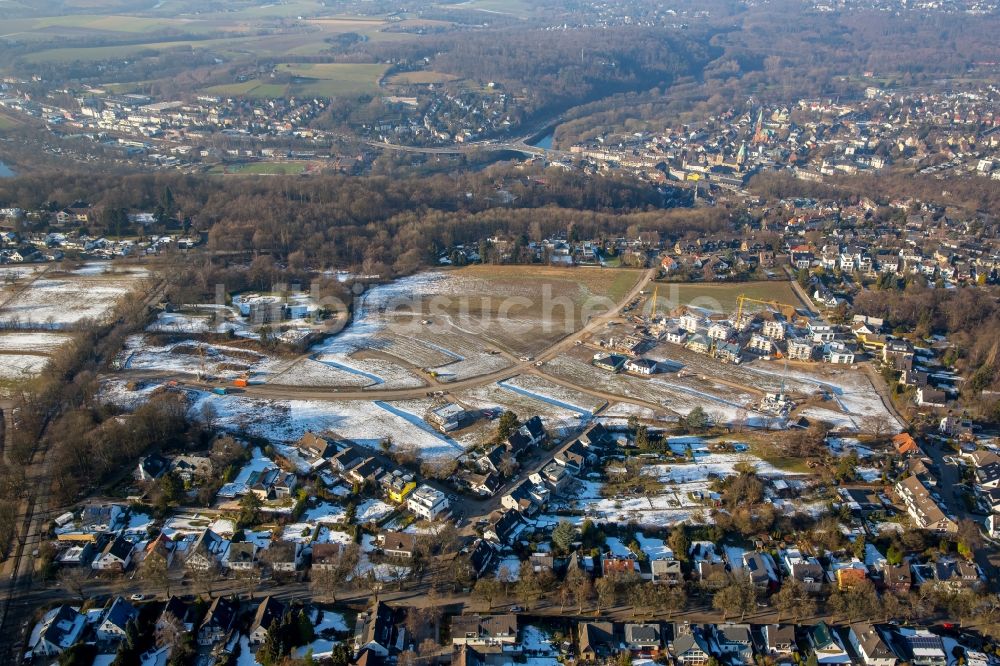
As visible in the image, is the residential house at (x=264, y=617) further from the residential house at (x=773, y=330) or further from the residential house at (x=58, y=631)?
the residential house at (x=773, y=330)

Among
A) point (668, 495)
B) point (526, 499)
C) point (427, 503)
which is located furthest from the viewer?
point (668, 495)

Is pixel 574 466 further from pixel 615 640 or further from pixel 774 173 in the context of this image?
pixel 774 173

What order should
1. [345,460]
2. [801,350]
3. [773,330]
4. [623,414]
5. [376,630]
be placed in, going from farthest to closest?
[773,330] → [801,350] → [623,414] → [345,460] → [376,630]

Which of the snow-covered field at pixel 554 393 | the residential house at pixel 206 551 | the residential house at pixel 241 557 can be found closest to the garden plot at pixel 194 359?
the snow-covered field at pixel 554 393

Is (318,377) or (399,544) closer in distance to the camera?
(399,544)

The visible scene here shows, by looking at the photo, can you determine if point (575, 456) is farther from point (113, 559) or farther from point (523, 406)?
point (113, 559)

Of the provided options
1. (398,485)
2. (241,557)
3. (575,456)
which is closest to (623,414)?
(575,456)

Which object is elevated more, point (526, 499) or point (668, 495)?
point (526, 499)
